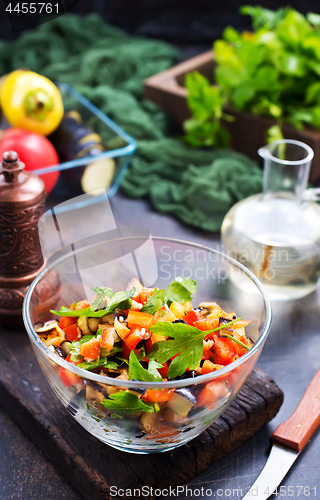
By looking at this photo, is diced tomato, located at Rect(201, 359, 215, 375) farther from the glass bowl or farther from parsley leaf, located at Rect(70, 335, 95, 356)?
parsley leaf, located at Rect(70, 335, 95, 356)

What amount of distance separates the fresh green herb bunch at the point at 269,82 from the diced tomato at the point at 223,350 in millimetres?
889

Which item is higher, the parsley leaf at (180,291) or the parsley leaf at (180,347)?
the parsley leaf at (180,347)

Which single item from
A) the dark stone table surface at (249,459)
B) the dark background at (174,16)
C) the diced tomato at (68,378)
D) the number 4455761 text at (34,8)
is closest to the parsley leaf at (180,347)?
the diced tomato at (68,378)

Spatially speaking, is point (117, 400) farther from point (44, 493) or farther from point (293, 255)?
point (293, 255)

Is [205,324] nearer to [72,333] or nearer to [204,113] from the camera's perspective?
[72,333]

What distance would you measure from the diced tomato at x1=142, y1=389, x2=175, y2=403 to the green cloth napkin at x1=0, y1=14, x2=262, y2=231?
0.73m

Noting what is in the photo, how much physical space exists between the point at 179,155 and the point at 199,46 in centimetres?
104

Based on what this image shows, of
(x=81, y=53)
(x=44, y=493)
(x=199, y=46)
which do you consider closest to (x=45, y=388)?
(x=44, y=493)

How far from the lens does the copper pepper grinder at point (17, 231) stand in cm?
89

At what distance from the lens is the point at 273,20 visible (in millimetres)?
1659

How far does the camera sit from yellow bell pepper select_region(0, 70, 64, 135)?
4.42 ft

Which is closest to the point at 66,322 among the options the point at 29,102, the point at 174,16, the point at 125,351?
the point at 125,351

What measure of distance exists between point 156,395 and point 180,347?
0.08 meters

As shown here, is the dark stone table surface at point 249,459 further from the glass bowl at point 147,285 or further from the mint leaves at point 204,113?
the mint leaves at point 204,113
